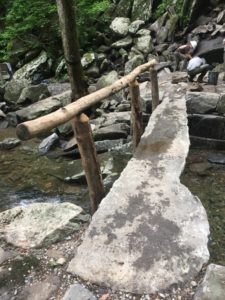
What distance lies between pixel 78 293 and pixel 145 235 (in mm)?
818

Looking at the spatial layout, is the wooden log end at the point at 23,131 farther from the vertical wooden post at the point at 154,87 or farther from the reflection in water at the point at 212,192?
the vertical wooden post at the point at 154,87

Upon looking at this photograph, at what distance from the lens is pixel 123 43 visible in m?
14.0

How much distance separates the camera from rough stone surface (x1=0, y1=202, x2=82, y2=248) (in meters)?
3.23

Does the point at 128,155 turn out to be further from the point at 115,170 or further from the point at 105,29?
the point at 105,29

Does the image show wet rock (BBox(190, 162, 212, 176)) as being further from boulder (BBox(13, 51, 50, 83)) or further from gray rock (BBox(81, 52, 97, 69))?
boulder (BBox(13, 51, 50, 83))

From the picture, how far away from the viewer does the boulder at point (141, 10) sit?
48.5ft

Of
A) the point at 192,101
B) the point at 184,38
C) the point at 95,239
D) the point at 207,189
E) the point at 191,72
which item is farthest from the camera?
the point at 184,38

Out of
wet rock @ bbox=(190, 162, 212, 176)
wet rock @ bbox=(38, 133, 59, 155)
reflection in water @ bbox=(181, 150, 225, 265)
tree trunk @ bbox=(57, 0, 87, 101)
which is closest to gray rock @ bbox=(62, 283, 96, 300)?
reflection in water @ bbox=(181, 150, 225, 265)

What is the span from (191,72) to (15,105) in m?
6.48

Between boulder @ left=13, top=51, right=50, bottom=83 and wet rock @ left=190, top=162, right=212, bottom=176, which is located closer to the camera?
wet rock @ left=190, top=162, right=212, bottom=176

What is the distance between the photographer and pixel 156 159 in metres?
4.50

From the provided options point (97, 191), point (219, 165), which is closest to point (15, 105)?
point (219, 165)

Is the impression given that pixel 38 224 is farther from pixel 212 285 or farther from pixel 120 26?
pixel 120 26

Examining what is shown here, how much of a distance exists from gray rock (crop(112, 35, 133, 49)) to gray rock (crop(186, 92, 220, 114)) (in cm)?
795
